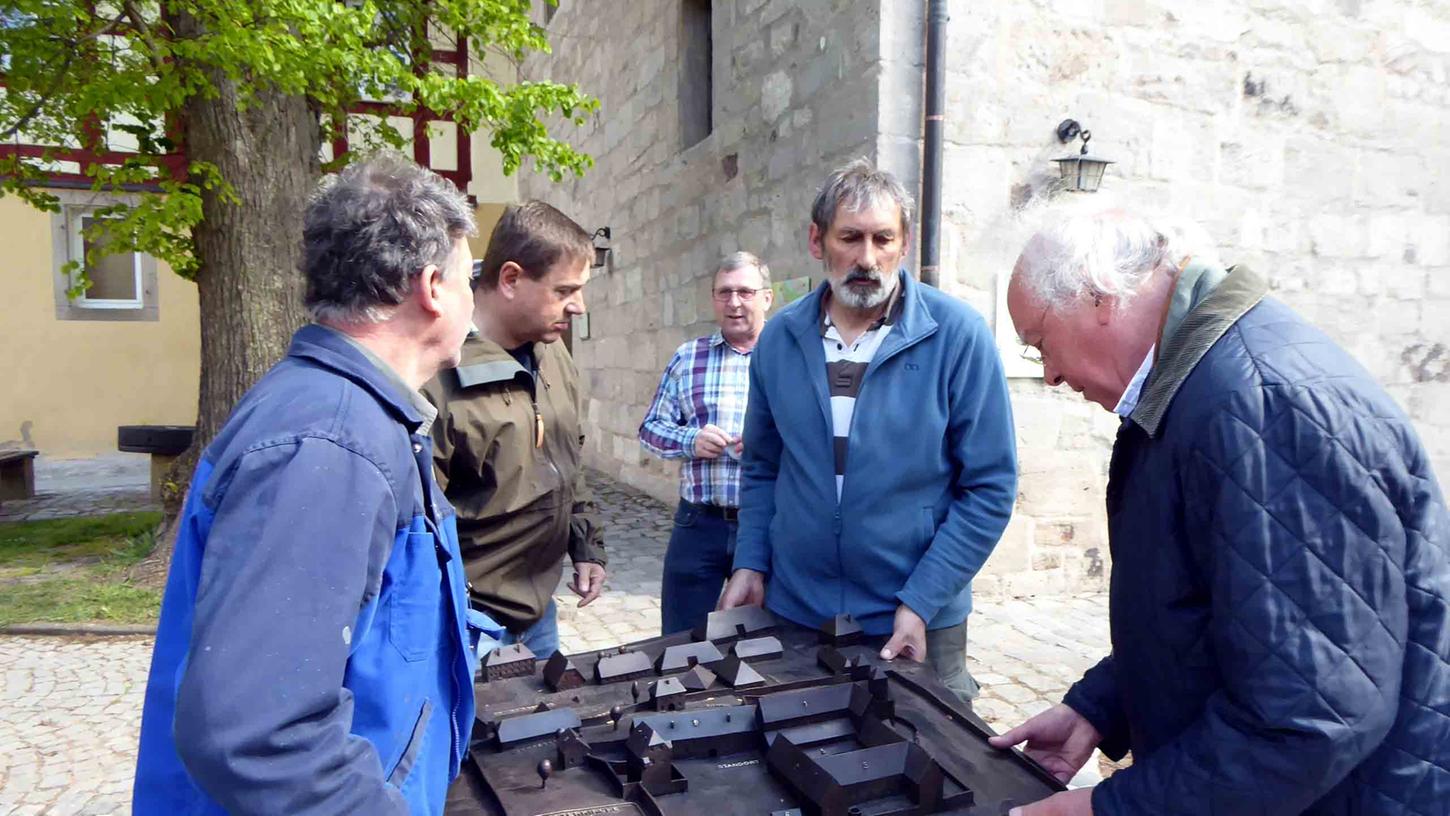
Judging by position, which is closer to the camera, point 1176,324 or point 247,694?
point 247,694

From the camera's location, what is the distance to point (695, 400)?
385 centimetres

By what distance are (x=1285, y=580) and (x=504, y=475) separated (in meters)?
1.64

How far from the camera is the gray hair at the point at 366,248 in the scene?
134 cm

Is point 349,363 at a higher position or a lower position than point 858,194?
lower

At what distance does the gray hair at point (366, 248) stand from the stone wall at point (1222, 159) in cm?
449

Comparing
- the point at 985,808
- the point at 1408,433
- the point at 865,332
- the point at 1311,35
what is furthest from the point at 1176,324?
the point at 1311,35

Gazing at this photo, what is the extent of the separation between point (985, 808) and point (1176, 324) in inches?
28.3

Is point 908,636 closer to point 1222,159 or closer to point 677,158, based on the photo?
point 1222,159

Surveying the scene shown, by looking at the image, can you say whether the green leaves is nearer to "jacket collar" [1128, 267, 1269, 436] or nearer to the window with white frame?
"jacket collar" [1128, 267, 1269, 436]

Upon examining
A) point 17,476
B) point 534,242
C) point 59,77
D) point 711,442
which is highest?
point 59,77

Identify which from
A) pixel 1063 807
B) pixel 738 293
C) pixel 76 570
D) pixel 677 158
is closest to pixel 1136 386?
pixel 1063 807

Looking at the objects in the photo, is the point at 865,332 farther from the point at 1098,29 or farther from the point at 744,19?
the point at 744,19

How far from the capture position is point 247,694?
1.05 meters

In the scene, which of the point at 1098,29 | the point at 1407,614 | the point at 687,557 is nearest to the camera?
the point at 1407,614
